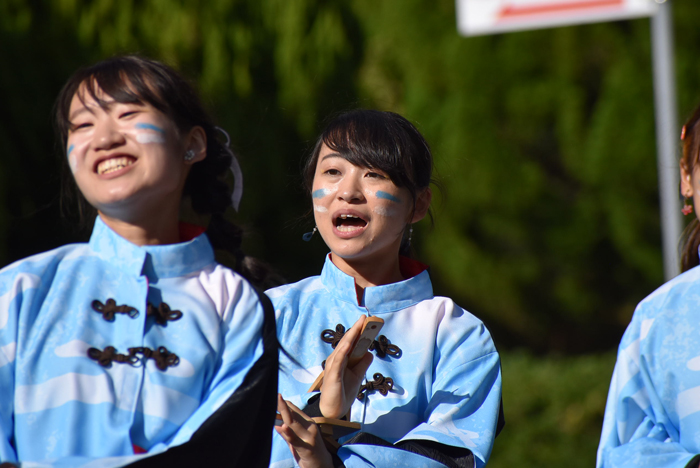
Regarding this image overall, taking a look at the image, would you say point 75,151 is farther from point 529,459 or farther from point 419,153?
point 529,459

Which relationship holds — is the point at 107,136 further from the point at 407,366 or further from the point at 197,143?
the point at 407,366

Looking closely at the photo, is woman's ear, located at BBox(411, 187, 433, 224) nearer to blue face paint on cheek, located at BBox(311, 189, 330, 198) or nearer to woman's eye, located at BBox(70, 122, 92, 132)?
blue face paint on cheek, located at BBox(311, 189, 330, 198)

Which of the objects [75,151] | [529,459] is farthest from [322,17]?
[75,151]

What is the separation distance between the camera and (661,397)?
214 centimetres

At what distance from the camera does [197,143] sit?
2.16 metres

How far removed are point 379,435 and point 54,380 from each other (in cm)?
87

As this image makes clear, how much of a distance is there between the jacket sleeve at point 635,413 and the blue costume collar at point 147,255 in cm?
109

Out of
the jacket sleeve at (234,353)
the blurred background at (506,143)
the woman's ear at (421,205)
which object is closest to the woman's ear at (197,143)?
the jacket sleeve at (234,353)

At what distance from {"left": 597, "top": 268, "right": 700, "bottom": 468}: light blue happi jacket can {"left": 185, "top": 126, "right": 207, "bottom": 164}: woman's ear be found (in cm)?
118

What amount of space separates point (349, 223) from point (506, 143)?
4607 millimetres

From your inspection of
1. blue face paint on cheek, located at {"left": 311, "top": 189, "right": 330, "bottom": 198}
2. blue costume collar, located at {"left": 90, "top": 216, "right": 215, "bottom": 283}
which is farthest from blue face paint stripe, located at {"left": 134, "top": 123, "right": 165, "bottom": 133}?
blue face paint on cheek, located at {"left": 311, "top": 189, "right": 330, "bottom": 198}

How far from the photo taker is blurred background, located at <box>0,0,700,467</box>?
19.2 ft

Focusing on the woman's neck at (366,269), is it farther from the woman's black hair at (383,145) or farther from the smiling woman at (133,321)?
the smiling woman at (133,321)

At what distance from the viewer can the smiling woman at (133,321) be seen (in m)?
1.84
